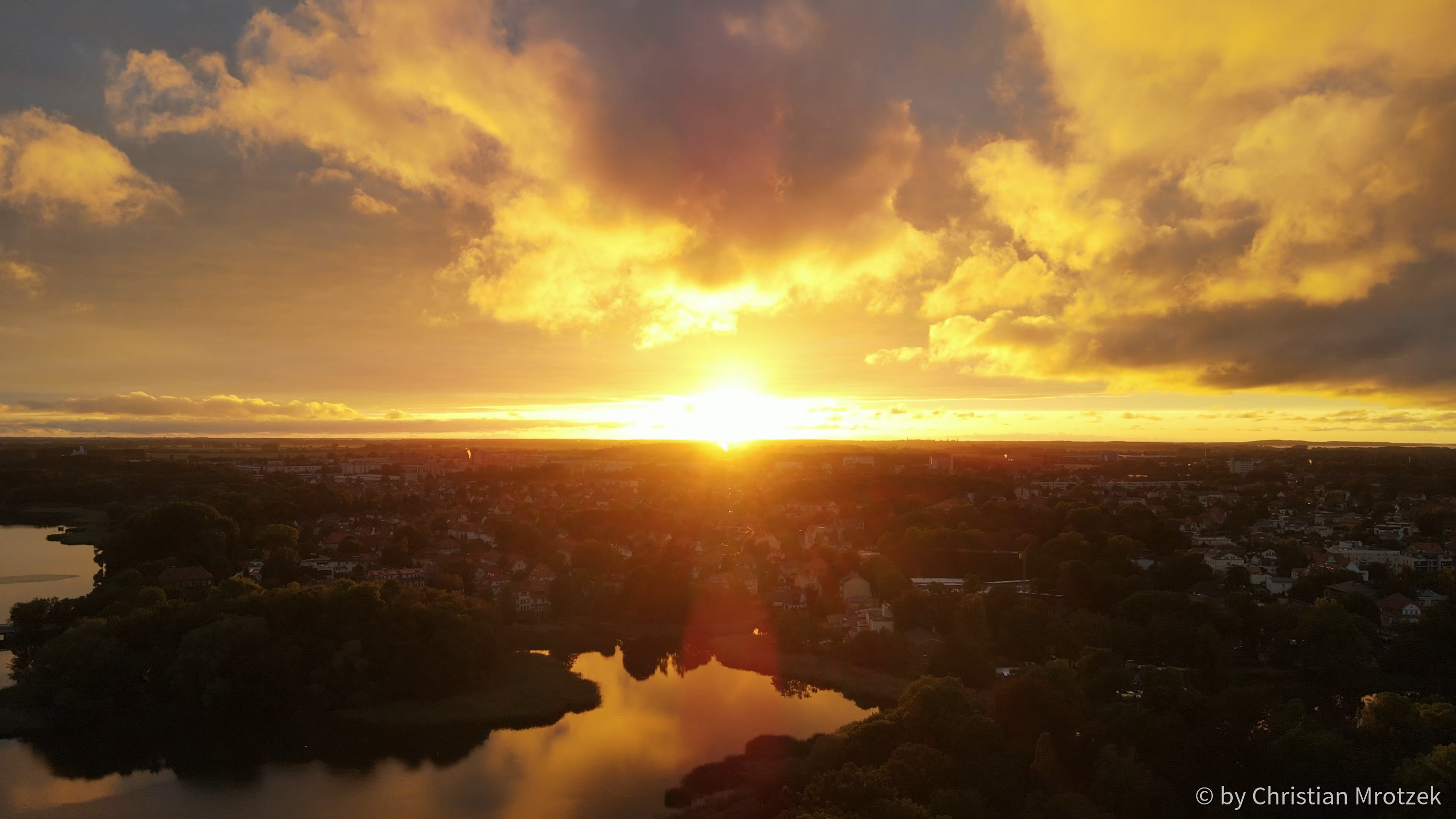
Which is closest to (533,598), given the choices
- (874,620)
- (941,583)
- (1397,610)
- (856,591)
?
(856,591)

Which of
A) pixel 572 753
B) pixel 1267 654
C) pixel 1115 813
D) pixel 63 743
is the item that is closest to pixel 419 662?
pixel 572 753

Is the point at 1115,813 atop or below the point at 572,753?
atop

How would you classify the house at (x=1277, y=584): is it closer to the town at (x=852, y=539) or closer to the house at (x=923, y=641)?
the town at (x=852, y=539)

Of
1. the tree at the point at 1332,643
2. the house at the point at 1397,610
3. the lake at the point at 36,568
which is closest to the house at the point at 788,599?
the tree at the point at 1332,643

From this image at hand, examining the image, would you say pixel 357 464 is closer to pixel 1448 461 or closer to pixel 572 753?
pixel 572 753

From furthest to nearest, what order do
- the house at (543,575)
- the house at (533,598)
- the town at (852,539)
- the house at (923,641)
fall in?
the house at (543,575), the house at (533,598), the town at (852,539), the house at (923,641)

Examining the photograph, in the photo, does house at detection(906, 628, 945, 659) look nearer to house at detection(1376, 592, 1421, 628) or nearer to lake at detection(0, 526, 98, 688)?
house at detection(1376, 592, 1421, 628)
